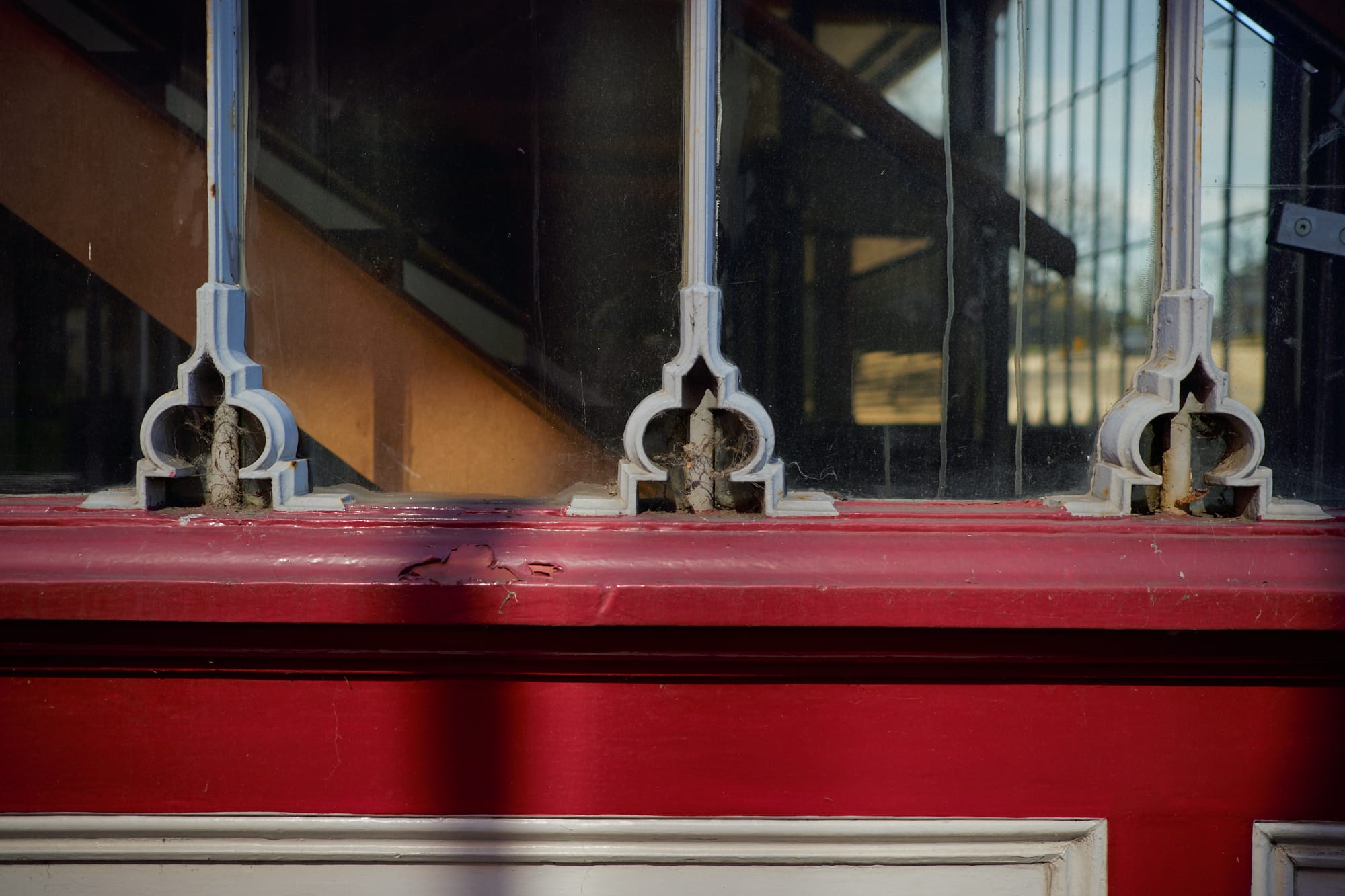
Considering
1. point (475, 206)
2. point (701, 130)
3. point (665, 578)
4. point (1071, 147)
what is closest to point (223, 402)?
point (475, 206)

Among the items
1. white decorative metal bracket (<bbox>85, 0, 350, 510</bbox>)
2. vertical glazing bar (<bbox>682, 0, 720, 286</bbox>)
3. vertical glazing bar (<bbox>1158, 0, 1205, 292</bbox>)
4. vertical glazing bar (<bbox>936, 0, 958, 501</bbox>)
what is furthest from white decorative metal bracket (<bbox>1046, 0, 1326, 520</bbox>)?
white decorative metal bracket (<bbox>85, 0, 350, 510</bbox>)

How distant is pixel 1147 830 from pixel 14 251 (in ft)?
6.37

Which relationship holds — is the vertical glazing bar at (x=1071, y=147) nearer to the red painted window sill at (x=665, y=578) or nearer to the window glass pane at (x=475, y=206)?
the red painted window sill at (x=665, y=578)

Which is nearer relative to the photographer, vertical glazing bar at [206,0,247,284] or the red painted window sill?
the red painted window sill

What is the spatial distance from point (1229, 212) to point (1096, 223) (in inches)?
8.2

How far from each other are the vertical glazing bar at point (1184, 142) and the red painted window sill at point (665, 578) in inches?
16.5

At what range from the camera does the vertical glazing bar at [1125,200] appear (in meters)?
1.46

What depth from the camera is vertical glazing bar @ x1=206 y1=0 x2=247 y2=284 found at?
1.40m

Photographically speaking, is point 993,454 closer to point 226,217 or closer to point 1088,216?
point 1088,216

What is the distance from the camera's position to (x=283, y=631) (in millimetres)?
1311

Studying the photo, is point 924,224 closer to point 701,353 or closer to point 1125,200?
point 1125,200

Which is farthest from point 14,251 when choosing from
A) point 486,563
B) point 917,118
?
point 917,118

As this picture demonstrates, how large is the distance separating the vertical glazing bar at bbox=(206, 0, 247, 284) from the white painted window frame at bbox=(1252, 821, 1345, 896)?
176cm

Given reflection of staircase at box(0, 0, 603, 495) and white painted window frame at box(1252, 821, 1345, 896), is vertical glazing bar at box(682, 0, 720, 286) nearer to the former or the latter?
reflection of staircase at box(0, 0, 603, 495)
